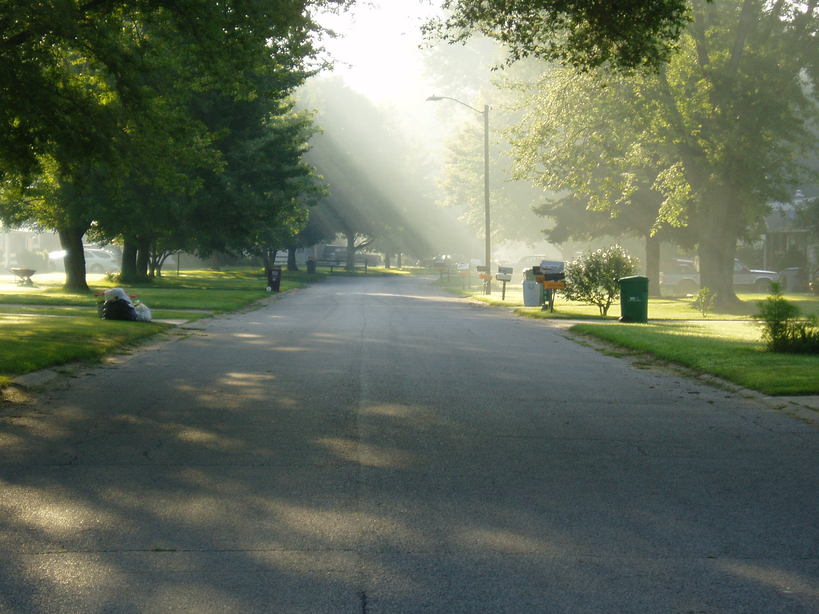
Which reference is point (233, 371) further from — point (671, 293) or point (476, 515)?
point (671, 293)

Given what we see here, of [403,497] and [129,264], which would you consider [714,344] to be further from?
[129,264]

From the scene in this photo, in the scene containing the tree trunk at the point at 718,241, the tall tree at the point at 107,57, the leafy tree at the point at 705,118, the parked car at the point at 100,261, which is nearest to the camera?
the tall tree at the point at 107,57

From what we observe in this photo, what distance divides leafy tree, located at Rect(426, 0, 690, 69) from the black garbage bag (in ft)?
36.6

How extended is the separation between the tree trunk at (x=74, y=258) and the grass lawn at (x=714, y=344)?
1755 cm

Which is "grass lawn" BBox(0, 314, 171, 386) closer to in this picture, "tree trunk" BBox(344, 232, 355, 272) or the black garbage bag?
the black garbage bag

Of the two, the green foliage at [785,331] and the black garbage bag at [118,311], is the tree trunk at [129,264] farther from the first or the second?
the green foliage at [785,331]

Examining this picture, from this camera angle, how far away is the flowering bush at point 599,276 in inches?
1176

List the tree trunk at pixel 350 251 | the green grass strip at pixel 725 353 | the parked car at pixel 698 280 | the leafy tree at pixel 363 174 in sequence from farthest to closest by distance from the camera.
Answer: the tree trunk at pixel 350 251, the leafy tree at pixel 363 174, the parked car at pixel 698 280, the green grass strip at pixel 725 353

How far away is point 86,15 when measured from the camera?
15242 mm

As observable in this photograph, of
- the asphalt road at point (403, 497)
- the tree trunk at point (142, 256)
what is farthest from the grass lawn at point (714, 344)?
the tree trunk at point (142, 256)

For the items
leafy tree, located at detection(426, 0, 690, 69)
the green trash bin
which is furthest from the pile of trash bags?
the green trash bin

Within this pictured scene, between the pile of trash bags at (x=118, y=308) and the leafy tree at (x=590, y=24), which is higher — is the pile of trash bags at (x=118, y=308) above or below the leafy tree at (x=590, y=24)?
below

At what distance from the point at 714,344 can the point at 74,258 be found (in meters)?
28.8

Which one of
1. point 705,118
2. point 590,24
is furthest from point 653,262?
point 590,24
